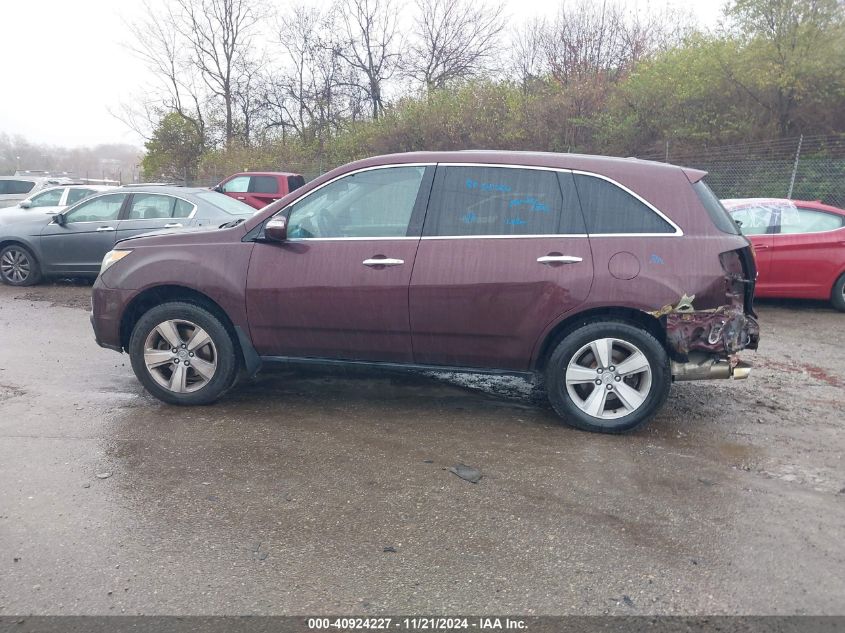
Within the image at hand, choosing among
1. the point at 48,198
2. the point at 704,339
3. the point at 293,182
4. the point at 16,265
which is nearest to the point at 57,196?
the point at 48,198

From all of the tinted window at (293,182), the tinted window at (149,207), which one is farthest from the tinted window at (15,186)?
the tinted window at (149,207)

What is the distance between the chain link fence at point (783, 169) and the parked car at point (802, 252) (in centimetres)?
466

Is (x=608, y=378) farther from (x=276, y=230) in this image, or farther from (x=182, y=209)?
(x=182, y=209)

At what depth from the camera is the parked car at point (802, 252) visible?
28.2 feet

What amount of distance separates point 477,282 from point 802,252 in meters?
6.06

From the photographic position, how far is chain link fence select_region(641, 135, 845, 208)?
12852 mm

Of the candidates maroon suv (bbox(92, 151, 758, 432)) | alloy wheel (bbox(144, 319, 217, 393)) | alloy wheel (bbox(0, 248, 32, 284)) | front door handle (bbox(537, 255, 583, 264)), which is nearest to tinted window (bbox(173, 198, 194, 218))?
alloy wheel (bbox(0, 248, 32, 284))

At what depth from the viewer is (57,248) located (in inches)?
412

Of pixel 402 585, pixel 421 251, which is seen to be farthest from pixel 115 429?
pixel 402 585

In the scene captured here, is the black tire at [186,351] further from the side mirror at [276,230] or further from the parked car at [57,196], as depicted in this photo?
the parked car at [57,196]

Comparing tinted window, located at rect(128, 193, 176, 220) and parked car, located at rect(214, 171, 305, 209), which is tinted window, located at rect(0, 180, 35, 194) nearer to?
parked car, located at rect(214, 171, 305, 209)

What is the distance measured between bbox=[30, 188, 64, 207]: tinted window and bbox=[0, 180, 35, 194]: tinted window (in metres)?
8.48

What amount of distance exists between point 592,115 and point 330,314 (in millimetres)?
15605

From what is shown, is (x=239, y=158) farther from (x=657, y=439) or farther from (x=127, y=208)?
(x=657, y=439)
